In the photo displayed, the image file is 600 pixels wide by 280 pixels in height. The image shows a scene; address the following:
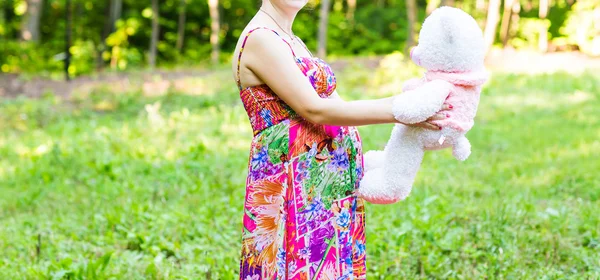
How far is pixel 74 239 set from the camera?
4.75 m

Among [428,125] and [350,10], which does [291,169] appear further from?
[350,10]

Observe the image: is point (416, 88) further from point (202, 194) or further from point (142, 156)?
point (142, 156)

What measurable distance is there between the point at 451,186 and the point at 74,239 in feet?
10.9

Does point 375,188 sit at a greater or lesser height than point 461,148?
lesser

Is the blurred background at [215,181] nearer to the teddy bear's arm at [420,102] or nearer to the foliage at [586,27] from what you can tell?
the teddy bear's arm at [420,102]

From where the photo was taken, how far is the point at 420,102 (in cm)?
213

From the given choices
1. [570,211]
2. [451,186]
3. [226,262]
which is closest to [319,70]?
[226,262]

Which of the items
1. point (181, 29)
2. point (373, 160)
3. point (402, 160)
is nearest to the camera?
point (402, 160)

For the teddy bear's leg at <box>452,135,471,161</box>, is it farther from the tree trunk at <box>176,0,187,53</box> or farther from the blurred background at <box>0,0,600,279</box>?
the tree trunk at <box>176,0,187,53</box>

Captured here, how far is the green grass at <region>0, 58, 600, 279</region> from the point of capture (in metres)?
4.09

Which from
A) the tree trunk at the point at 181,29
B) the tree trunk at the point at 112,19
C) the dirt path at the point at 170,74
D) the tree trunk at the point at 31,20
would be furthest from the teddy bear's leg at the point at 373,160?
the tree trunk at the point at 181,29

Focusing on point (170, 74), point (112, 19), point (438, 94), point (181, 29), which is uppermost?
point (438, 94)

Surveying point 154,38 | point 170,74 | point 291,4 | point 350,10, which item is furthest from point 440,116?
point 350,10

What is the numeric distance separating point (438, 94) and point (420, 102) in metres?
0.07
